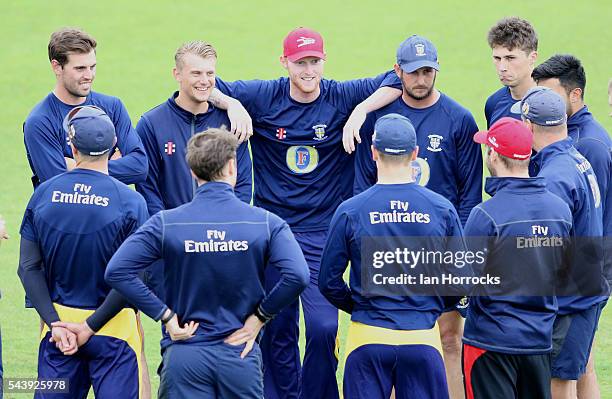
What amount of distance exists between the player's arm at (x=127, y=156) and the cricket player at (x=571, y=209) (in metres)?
2.71

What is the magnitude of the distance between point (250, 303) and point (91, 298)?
1.06 m

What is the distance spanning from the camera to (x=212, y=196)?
6152 millimetres

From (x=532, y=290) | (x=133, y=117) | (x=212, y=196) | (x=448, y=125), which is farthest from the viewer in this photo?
(x=133, y=117)

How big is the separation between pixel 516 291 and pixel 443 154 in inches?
69.4

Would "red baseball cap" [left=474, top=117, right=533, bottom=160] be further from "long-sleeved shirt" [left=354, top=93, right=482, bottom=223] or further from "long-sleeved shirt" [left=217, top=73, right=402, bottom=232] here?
"long-sleeved shirt" [left=217, top=73, right=402, bottom=232]

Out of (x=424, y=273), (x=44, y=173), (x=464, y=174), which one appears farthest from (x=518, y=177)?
(x=44, y=173)

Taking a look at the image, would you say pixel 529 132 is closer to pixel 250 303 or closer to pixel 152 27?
pixel 250 303

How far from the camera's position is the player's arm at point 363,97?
7.85 metres

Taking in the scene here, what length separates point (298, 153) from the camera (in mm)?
8289

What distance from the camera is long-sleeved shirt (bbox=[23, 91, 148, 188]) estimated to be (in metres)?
7.52

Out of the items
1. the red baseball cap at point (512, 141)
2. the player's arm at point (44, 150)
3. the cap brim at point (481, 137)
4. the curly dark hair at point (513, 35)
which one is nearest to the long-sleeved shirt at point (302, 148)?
the curly dark hair at point (513, 35)

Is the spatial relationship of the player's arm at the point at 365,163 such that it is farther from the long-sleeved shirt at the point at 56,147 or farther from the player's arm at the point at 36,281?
the player's arm at the point at 36,281

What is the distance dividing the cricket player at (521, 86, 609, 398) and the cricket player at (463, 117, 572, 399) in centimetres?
50

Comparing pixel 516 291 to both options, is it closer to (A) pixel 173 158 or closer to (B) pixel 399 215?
(B) pixel 399 215
